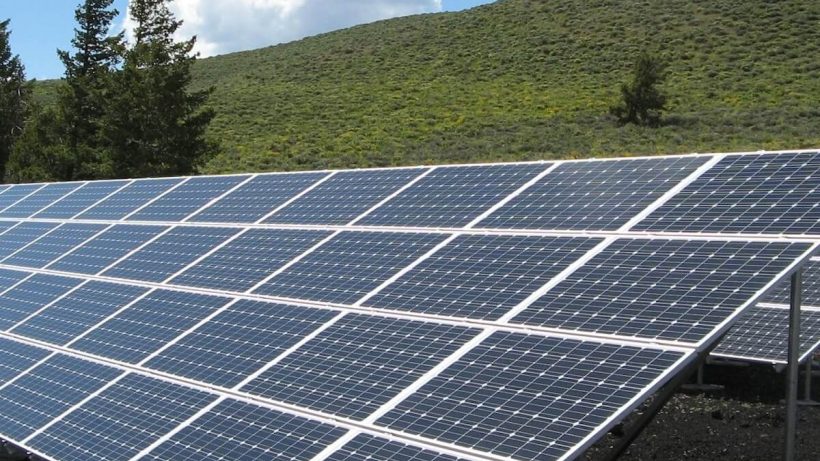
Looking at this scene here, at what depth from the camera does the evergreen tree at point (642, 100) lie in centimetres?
5403

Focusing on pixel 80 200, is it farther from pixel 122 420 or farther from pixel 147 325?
pixel 122 420

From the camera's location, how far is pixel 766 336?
1433 centimetres

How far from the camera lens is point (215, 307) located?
425 inches

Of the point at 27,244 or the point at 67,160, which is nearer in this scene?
the point at 27,244

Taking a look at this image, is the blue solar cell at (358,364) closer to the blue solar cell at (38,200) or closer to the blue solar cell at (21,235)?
the blue solar cell at (21,235)

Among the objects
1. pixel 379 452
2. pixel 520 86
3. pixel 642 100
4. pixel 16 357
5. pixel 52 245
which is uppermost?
pixel 520 86

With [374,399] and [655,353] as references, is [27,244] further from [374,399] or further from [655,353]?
[655,353]

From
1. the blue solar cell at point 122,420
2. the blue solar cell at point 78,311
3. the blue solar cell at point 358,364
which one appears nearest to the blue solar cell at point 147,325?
the blue solar cell at point 78,311

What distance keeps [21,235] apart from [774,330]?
14.1 m

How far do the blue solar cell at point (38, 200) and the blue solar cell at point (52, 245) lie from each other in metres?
2.86

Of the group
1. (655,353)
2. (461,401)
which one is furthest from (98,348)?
(655,353)

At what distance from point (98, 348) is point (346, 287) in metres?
3.35

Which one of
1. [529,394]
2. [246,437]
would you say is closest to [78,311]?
[246,437]

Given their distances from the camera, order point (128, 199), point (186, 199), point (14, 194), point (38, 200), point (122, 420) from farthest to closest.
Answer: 1. point (14, 194)
2. point (38, 200)
3. point (128, 199)
4. point (186, 199)
5. point (122, 420)
